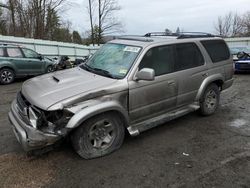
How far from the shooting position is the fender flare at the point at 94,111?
354 centimetres

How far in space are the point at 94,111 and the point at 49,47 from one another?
1684cm

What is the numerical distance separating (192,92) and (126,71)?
175cm

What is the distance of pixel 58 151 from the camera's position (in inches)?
168

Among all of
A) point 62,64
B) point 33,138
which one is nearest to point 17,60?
point 62,64

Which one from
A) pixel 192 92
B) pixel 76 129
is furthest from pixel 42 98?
pixel 192 92

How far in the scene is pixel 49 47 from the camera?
759 inches

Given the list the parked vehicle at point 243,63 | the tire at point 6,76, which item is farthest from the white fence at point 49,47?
the parked vehicle at point 243,63

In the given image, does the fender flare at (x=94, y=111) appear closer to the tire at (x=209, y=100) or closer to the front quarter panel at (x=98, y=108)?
the front quarter panel at (x=98, y=108)

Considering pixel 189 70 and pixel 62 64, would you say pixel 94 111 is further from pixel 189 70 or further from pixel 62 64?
pixel 62 64

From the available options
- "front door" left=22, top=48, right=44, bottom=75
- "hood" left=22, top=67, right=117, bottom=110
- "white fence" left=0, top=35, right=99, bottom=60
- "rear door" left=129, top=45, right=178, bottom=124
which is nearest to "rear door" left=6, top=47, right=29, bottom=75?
"front door" left=22, top=48, right=44, bottom=75

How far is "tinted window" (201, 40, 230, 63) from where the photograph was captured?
226 inches

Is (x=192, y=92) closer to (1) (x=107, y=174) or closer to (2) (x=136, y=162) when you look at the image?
(2) (x=136, y=162)

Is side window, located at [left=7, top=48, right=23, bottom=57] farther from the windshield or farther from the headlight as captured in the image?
the headlight

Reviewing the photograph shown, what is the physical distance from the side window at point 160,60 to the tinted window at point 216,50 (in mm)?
1197
